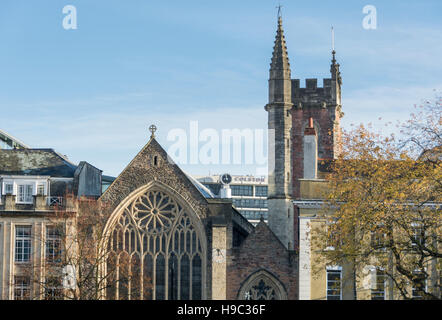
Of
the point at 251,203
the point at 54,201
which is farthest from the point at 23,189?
the point at 251,203

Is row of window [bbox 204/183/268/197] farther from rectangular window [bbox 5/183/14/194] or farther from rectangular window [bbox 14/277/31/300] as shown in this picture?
rectangular window [bbox 14/277/31/300]

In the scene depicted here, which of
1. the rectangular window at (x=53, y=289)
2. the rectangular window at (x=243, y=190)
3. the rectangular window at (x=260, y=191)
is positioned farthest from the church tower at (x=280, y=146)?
the rectangular window at (x=260, y=191)

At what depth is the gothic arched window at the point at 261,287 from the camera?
60.0 metres

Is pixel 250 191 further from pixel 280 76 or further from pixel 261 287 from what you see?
pixel 261 287

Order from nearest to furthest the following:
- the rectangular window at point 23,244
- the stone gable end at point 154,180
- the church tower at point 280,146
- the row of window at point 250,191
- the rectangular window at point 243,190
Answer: the rectangular window at point 23,244 < the stone gable end at point 154,180 < the church tower at point 280,146 < the rectangular window at point 243,190 < the row of window at point 250,191

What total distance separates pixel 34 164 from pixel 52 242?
7.52 metres

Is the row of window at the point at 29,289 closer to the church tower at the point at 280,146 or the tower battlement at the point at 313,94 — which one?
the church tower at the point at 280,146

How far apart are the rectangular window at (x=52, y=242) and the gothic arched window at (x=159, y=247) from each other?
338 centimetres

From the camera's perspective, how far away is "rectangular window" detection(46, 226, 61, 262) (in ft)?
196

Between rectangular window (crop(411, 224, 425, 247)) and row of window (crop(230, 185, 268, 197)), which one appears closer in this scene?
rectangular window (crop(411, 224, 425, 247))

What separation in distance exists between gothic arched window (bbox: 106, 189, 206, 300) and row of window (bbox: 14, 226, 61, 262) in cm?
355

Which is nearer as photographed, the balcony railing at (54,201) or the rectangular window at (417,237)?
the rectangular window at (417,237)

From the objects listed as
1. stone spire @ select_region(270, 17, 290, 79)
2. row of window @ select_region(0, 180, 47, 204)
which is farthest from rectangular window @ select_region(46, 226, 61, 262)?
stone spire @ select_region(270, 17, 290, 79)
